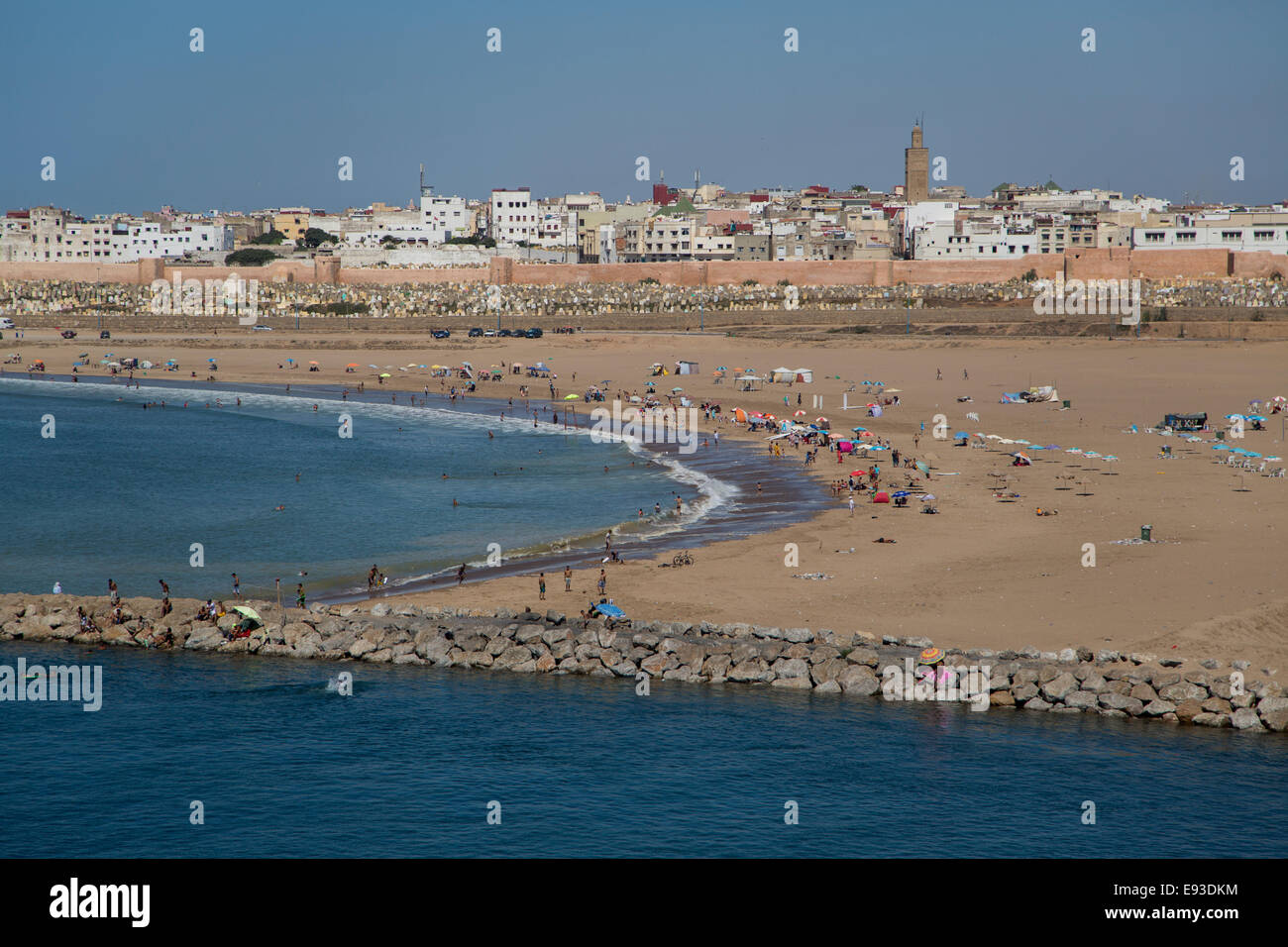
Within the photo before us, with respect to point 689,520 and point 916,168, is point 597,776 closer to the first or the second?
point 689,520

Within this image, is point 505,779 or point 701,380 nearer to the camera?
point 505,779

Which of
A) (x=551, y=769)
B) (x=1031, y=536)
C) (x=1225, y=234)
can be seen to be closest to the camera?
(x=551, y=769)

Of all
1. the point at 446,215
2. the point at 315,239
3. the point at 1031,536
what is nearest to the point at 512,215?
the point at 446,215

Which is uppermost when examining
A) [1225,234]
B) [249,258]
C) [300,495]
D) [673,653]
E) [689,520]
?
[249,258]

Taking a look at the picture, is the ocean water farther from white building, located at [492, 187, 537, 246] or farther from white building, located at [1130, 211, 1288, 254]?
white building, located at [492, 187, 537, 246]

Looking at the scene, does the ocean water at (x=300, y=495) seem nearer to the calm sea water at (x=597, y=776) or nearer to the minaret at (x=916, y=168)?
the calm sea water at (x=597, y=776)

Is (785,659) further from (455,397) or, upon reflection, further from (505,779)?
(455,397)

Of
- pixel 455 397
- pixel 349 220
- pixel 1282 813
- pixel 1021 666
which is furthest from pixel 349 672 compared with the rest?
pixel 349 220
